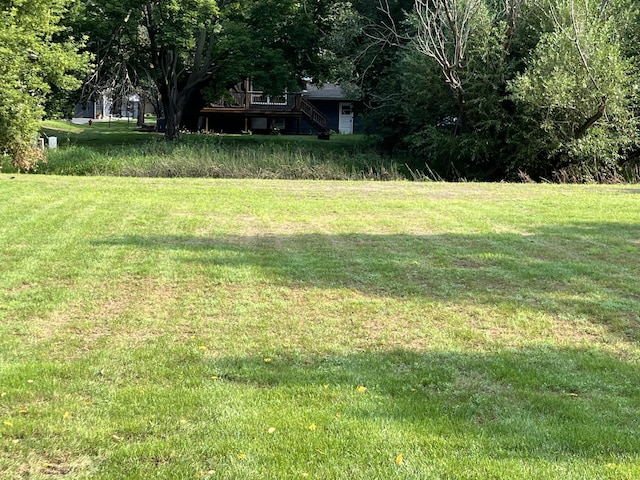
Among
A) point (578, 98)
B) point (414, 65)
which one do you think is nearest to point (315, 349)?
point (578, 98)

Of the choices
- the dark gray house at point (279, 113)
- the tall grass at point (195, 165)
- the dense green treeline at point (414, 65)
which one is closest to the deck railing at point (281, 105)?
the dark gray house at point (279, 113)

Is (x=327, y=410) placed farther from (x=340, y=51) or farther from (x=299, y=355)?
(x=340, y=51)

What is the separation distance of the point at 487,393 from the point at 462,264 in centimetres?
382

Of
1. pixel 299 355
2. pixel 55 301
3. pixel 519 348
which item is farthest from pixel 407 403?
pixel 55 301

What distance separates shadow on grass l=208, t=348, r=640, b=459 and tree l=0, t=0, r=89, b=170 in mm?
16064

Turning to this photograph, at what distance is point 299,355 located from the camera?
195 inches

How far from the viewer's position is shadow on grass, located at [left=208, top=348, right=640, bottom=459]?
11.9 ft

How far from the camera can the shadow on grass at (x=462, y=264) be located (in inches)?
258

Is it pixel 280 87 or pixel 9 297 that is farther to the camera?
pixel 280 87

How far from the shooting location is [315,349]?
5.09m

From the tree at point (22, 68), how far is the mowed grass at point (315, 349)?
874cm

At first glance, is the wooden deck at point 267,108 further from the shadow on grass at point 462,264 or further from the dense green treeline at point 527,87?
the shadow on grass at point 462,264

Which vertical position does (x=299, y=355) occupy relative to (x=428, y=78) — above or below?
below

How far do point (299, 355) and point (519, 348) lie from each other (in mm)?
1772
